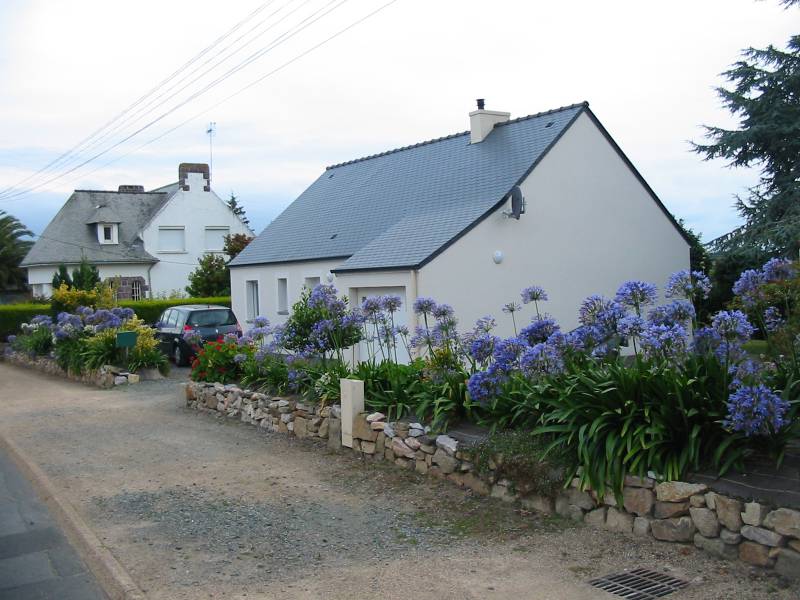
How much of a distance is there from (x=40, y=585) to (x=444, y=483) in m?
3.78

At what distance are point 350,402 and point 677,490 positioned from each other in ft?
15.4

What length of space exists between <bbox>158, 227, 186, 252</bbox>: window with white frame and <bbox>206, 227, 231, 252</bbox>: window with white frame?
1.42 metres

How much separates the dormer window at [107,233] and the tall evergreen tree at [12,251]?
1033 centimetres

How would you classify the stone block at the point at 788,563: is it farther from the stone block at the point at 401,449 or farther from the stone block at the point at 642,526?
the stone block at the point at 401,449

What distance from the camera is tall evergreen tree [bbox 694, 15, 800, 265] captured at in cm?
2303

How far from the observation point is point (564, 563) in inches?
232

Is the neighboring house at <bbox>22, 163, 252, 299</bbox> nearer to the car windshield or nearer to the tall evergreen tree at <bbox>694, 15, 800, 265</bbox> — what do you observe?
the car windshield

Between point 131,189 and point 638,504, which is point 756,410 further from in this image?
point 131,189

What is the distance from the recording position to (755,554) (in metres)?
5.38

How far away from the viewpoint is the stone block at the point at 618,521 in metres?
6.25

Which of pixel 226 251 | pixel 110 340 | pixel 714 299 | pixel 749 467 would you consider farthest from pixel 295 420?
pixel 226 251

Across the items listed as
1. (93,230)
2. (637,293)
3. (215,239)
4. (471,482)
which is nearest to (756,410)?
(637,293)

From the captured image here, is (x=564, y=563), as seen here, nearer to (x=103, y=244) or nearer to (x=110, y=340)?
(x=110, y=340)

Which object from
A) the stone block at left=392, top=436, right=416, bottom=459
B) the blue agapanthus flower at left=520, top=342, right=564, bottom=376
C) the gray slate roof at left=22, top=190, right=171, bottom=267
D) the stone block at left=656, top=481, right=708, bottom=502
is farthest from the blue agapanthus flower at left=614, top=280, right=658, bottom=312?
the gray slate roof at left=22, top=190, right=171, bottom=267
